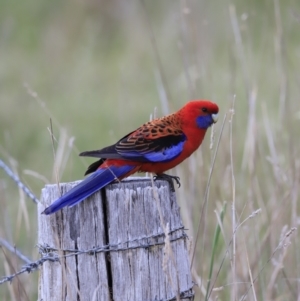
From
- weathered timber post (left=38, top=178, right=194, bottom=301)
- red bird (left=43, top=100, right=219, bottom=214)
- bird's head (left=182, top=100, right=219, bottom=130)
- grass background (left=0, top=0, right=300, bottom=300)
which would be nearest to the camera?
weathered timber post (left=38, top=178, right=194, bottom=301)

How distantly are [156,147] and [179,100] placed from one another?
4.14ft

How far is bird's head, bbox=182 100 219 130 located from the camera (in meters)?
3.52

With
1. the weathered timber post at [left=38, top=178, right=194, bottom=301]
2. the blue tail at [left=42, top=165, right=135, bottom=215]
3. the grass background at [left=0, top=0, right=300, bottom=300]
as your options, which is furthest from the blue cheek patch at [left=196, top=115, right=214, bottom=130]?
the weathered timber post at [left=38, top=178, right=194, bottom=301]

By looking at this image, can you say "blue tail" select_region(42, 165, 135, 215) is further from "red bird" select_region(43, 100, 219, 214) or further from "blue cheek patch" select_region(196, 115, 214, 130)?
"blue cheek patch" select_region(196, 115, 214, 130)

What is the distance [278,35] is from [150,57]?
599 centimetres

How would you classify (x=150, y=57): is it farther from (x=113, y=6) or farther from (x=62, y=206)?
(x=62, y=206)

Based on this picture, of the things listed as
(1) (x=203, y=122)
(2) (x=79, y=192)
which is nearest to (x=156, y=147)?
(1) (x=203, y=122)

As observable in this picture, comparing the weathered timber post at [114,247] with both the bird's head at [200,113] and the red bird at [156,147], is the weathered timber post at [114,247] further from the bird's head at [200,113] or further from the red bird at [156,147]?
the bird's head at [200,113]

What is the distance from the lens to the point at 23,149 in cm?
759

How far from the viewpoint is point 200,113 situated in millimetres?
3549

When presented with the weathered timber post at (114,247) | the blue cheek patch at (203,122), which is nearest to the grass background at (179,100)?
the blue cheek patch at (203,122)

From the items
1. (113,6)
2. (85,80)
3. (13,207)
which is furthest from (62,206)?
(113,6)

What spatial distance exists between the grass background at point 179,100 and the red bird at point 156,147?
18 centimetres

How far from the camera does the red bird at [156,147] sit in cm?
297
